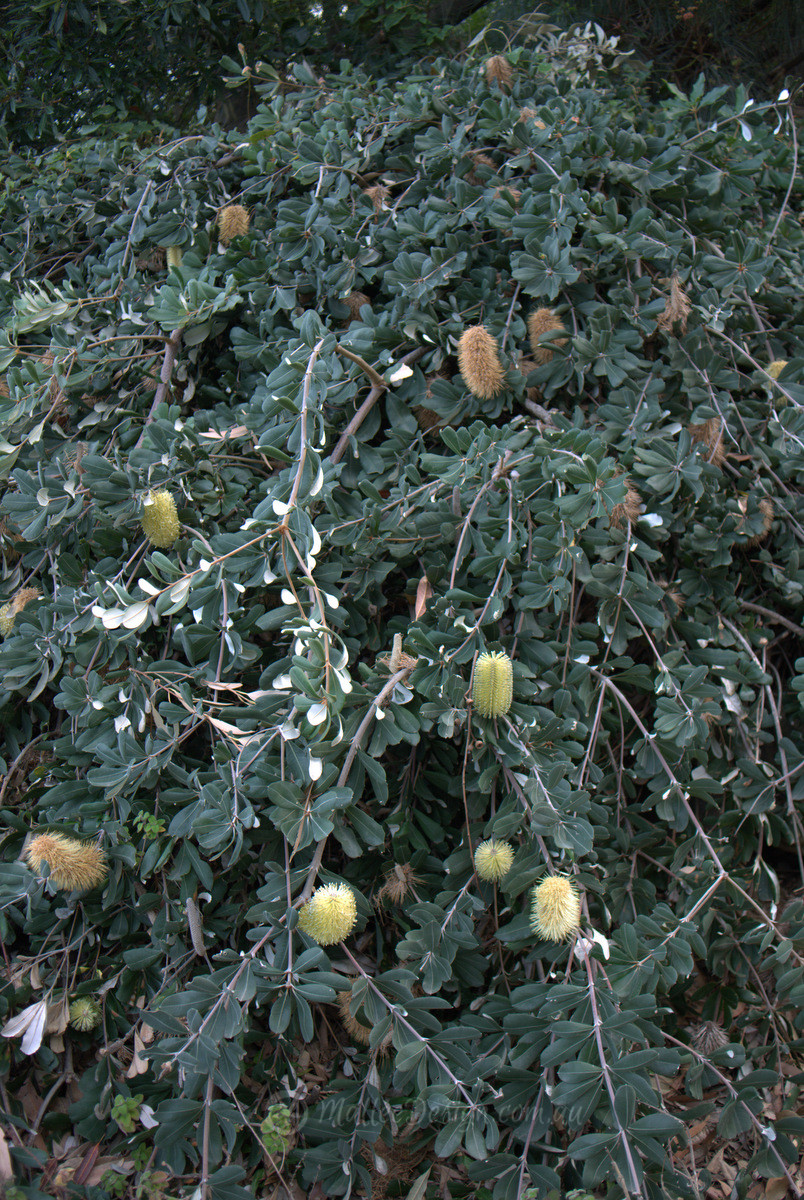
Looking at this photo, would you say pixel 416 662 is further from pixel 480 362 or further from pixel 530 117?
pixel 530 117

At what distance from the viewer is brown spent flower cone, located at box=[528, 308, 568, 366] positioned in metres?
1.79

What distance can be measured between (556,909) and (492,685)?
0.32 m

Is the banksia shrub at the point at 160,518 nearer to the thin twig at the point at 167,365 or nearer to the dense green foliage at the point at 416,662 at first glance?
the dense green foliage at the point at 416,662

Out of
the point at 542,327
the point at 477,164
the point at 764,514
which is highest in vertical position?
the point at 477,164

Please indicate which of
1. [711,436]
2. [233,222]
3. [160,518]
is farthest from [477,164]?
[160,518]

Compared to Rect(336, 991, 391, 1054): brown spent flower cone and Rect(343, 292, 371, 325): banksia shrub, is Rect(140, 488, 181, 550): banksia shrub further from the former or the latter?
Rect(336, 991, 391, 1054): brown spent flower cone

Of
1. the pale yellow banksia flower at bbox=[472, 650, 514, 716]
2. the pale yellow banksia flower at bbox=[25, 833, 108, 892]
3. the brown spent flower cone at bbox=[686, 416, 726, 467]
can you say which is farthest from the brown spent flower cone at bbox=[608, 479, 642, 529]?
the pale yellow banksia flower at bbox=[25, 833, 108, 892]

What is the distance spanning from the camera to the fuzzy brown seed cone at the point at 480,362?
66.6 inches

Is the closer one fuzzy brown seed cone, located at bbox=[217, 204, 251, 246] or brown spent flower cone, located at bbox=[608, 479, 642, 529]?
brown spent flower cone, located at bbox=[608, 479, 642, 529]

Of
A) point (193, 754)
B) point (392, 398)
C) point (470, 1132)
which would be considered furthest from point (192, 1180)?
point (392, 398)

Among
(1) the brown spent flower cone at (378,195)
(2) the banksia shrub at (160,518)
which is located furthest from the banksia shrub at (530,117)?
(2) the banksia shrub at (160,518)

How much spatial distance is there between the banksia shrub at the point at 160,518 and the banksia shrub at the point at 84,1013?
81 centimetres

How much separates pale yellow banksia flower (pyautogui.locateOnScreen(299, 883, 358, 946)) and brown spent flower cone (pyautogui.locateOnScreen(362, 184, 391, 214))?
159 centimetres

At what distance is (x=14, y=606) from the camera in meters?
1.78
